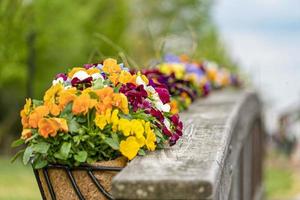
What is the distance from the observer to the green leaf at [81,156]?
2652 millimetres

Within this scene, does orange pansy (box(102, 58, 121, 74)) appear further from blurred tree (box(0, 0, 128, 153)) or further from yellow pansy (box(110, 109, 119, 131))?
blurred tree (box(0, 0, 128, 153))

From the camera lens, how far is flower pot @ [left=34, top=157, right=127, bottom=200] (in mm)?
2695

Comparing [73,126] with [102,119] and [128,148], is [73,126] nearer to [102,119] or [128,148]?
[102,119]

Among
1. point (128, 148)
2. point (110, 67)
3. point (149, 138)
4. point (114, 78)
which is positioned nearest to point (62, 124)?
point (128, 148)

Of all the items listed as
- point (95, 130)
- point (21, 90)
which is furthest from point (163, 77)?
point (21, 90)

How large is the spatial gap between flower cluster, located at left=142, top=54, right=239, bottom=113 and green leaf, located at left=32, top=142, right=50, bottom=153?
99cm

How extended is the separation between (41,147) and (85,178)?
20 cm

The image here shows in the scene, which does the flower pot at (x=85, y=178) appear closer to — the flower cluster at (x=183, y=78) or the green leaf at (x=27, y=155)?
the green leaf at (x=27, y=155)

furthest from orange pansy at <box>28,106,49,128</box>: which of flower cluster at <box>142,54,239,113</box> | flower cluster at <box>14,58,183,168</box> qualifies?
flower cluster at <box>142,54,239,113</box>

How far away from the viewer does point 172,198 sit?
221 cm

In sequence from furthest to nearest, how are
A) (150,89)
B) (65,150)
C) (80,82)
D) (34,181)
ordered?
(34,181) < (150,89) < (80,82) < (65,150)

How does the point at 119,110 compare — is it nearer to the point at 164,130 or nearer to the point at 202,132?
the point at 164,130

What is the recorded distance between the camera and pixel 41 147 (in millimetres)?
2688

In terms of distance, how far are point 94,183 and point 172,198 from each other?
0.56 metres
